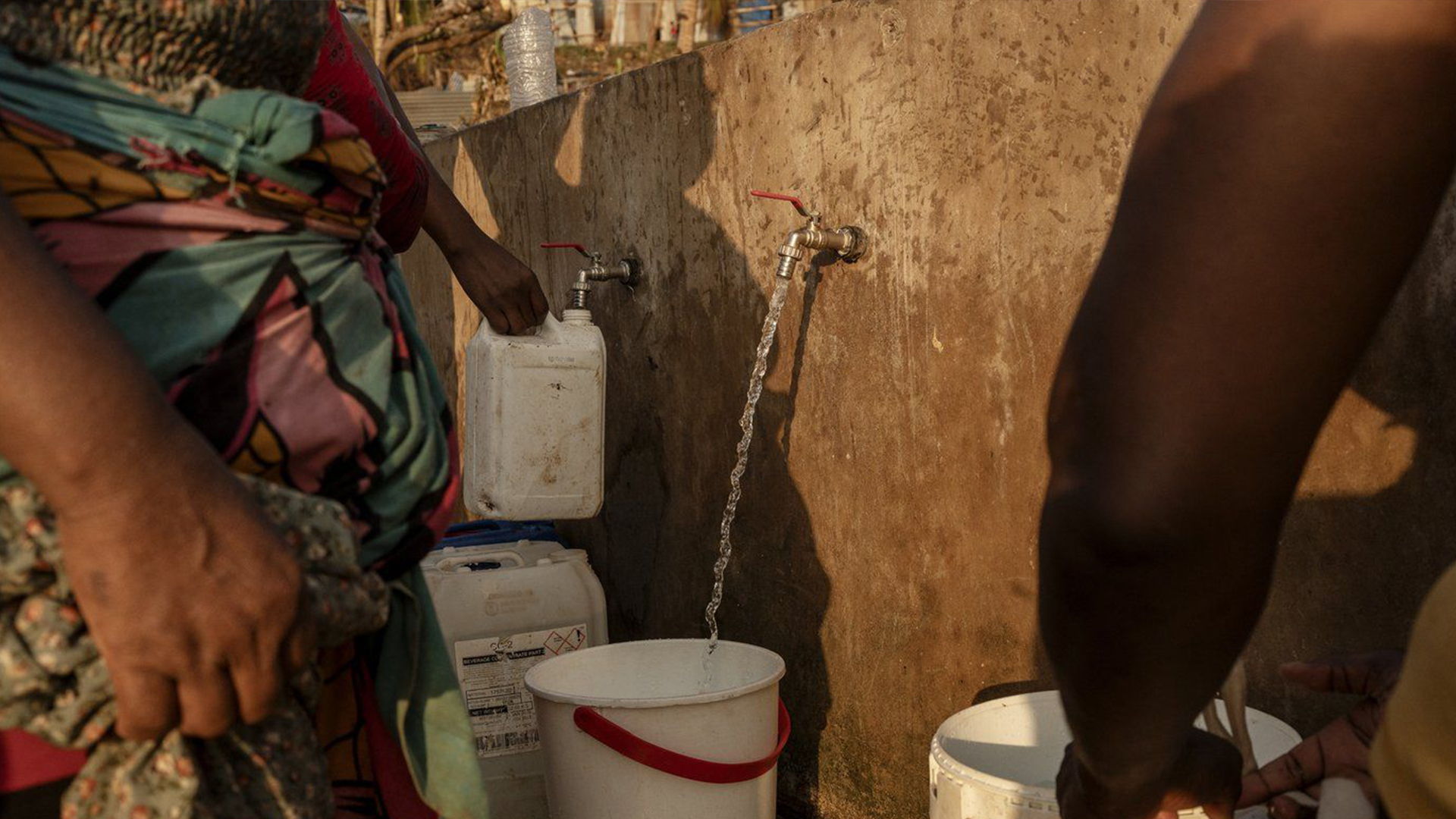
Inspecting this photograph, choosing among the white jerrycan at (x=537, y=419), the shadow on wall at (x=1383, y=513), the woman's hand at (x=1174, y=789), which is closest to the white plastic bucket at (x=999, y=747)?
the shadow on wall at (x=1383, y=513)

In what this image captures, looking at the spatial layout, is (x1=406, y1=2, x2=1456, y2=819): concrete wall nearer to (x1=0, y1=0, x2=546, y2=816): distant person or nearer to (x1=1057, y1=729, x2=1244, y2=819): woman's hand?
(x1=1057, y1=729, x2=1244, y2=819): woman's hand

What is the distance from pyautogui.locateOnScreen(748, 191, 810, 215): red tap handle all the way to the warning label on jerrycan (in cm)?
121

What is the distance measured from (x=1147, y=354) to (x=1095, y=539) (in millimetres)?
127

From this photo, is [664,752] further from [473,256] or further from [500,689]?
[473,256]

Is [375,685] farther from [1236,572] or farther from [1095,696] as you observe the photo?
[1236,572]

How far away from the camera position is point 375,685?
1.19 metres

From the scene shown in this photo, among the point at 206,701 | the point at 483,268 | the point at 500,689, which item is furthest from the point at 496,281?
the point at 206,701

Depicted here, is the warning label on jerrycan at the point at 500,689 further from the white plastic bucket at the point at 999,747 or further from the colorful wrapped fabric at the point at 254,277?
the colorful wrapped fabric at the point at 254,277

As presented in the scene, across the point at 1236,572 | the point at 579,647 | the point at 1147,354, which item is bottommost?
the point at 579,647

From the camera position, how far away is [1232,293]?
69cm

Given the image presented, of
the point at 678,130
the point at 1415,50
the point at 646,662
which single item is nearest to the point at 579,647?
the point at 646,662

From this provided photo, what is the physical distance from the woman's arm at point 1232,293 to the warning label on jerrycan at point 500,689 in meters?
2.36

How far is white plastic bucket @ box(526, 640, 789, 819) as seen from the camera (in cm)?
236

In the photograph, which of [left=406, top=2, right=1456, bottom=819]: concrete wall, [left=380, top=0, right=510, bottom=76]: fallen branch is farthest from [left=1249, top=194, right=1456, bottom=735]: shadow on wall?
[left=380, top=0, right=510, bottom=76]: fallen branch
